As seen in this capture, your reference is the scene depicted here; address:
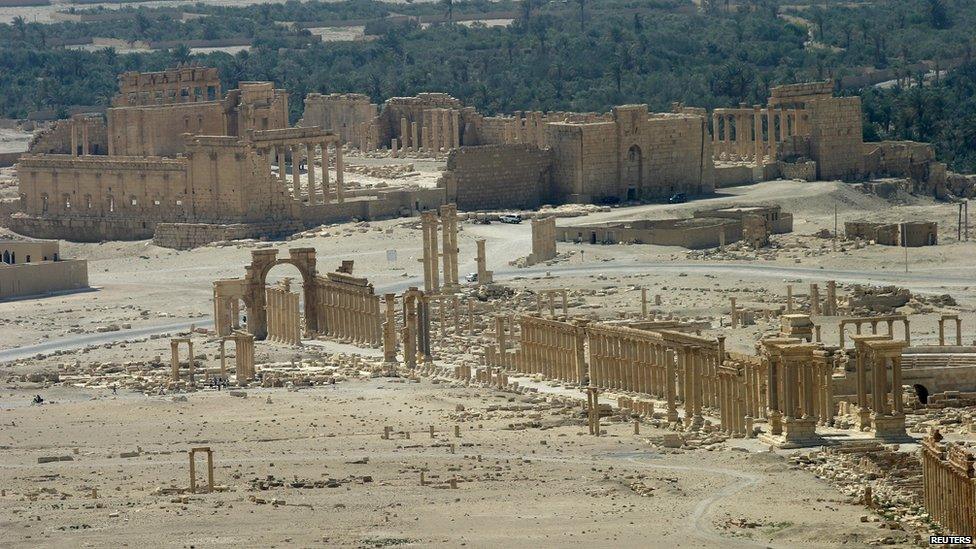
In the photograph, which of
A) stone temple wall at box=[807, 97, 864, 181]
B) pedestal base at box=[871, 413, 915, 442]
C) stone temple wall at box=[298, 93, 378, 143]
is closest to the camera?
pedestal base at box=[871, 413, 915, 442]

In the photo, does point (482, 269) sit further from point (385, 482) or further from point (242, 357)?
point (385, 482)

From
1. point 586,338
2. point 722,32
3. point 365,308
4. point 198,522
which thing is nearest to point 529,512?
point 198,522

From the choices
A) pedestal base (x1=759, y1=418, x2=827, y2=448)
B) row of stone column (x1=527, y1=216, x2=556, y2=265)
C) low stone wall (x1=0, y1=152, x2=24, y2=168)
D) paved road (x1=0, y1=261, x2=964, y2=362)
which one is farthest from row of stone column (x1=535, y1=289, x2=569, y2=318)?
low stone wall (x1=0, y1=152, x2=24, y2=168)

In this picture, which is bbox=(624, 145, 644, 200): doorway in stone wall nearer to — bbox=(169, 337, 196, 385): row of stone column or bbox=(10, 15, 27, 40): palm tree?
bbox=(169, 337, 196, 385): row of stone column

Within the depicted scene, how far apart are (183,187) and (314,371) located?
3119cm

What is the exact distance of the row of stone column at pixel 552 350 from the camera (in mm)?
63344

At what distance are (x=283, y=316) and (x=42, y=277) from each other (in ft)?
39.4

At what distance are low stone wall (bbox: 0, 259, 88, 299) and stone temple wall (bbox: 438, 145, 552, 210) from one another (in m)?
18.1

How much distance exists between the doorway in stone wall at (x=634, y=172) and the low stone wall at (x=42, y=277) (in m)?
23.3

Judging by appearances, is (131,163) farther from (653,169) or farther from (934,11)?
(934,11)

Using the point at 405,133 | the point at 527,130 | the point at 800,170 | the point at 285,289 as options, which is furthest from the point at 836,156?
the point at 285,289

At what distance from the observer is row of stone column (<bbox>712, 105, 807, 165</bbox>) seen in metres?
108

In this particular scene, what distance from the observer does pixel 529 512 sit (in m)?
47.6
